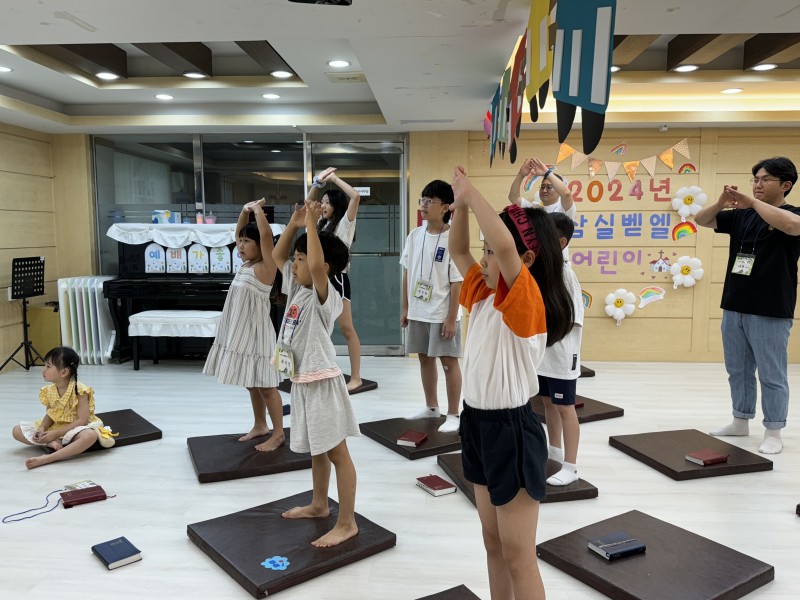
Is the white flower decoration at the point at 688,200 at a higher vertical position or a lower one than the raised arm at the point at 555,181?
higher

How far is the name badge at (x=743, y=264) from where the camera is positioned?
3.46 meters

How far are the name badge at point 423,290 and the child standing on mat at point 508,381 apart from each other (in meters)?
2.01

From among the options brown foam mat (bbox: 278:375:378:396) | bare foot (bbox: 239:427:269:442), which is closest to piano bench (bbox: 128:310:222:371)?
brown foam mat (bbox: 278:375:378:396)

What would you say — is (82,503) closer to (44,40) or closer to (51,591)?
(51,591)

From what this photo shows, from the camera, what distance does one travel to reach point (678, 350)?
244 inches

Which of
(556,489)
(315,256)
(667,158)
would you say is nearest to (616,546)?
(556,489)

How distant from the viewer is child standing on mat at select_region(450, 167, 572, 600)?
155cm

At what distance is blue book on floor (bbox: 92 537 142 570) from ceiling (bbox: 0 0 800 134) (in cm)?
233

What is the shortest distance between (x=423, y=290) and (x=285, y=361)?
5.05 feet

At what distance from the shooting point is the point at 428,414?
13.3 feet

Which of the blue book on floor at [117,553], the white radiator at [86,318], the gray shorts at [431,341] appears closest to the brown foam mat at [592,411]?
the gray shorts at [431,341]

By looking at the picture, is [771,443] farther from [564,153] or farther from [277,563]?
[564,153]

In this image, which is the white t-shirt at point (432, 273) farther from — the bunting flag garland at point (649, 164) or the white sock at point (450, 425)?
the bunting flag garland at point (649, 164)

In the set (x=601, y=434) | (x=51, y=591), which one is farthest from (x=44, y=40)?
(x=601, y=434)
